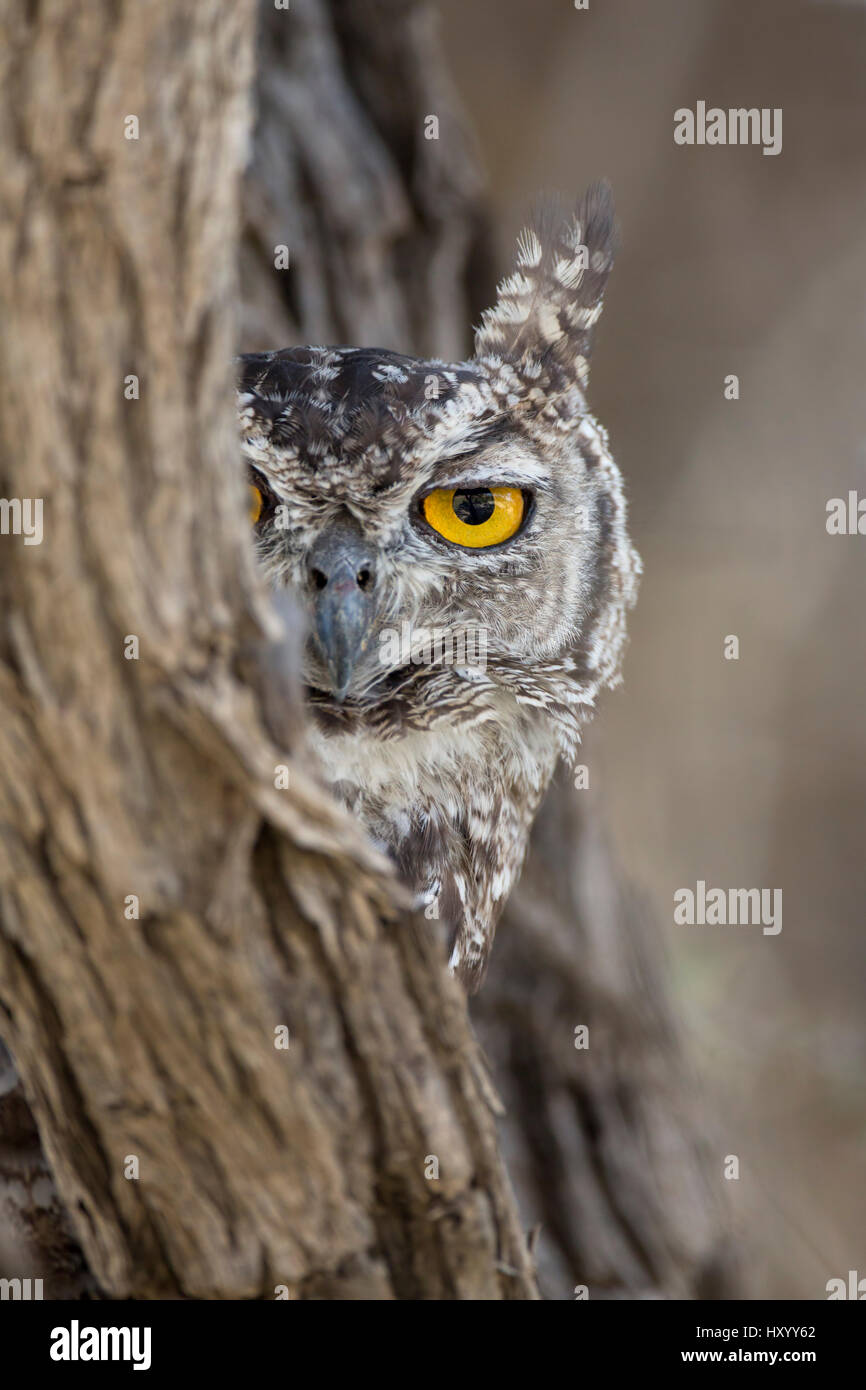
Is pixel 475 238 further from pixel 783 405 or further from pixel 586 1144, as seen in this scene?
pixel 586 1144

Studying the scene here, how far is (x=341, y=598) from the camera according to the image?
6.47ft

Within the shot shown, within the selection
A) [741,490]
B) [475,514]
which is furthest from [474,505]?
[741,490]

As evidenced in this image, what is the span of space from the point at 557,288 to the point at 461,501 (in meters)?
0.57

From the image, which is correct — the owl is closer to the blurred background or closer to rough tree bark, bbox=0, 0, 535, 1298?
rough tree bark, bbox=0, 0, 535, 1298

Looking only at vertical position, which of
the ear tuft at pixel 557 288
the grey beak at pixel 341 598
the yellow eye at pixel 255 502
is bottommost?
the grey beak at pixel 341 598

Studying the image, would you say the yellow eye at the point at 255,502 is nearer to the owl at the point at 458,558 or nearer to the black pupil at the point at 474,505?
the owl at the point at 458,558

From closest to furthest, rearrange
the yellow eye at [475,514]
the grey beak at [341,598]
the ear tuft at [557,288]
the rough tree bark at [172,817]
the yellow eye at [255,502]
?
1. the rough tree bark at [172,817]
2. the grey beak at [341,598]
3. the yellow eye at [255,502]
4. the yellow eye at [475,514]
5. the ear tuft at [557,288]

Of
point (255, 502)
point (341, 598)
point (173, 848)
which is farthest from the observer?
point (255, 502)

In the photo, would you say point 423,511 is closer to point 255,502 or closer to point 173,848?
point 255,502

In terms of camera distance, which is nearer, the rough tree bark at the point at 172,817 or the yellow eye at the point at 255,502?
the rough tree bark at the point at 172,817

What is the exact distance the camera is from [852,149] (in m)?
4.86

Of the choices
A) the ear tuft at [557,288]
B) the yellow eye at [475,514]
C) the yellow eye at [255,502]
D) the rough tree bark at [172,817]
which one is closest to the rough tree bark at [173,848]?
the rough tree bark at [172,817]

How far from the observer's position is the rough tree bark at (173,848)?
1.12 meters
